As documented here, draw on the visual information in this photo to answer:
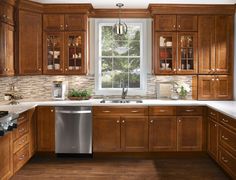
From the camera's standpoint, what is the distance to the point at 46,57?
19.6ft

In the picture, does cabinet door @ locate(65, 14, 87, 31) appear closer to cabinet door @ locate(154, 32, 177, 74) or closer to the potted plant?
the potted plant

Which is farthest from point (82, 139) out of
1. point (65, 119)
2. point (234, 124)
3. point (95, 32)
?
A: point (234, 124)

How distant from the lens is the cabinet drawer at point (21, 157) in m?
4.72

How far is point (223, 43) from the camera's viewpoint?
19.9 feet

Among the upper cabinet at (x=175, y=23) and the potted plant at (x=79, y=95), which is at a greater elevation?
the upper cabinet at (x=175, y=23)

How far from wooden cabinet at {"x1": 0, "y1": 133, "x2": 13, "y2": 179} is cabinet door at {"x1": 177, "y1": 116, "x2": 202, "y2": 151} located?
272 centimetres

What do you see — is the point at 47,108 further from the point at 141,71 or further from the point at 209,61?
the point at 209,61

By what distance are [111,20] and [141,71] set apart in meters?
1.10

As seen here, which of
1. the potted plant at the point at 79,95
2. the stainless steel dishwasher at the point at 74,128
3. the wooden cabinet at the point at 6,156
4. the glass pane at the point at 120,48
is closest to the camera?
the wooden cabinet at the point at 6,156

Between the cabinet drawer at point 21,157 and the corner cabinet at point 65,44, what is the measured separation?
1508 mm

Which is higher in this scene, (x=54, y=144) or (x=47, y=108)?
(x=47, y=108)

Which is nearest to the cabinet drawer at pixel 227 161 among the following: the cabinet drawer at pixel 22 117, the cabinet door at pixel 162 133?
the cabinet door at pixel 162 133

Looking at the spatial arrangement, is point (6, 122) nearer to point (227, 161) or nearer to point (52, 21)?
point (52, 21)

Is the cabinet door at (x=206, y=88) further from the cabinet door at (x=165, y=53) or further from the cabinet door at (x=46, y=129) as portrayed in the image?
the cabinet door at (x=46, y=129)
